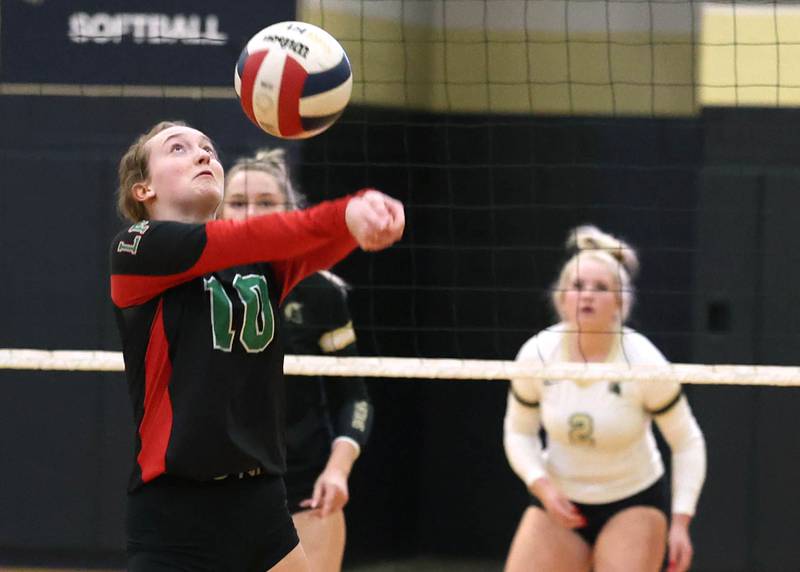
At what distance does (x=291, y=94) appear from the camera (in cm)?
305

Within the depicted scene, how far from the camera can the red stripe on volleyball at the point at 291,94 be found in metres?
3.05

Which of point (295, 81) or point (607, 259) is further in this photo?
point (607, 259)

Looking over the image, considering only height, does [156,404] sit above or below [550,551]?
above

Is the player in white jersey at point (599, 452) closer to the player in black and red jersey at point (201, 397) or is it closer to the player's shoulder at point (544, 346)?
the player's shoulder at point (544, 346)

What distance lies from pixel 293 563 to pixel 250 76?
103 centimetres

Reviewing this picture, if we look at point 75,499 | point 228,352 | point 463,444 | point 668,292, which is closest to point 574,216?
point 668,292

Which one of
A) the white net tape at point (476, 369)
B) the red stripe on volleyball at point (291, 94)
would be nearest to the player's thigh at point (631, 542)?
the white net tape at point (476, 369)

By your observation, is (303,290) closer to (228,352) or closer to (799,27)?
(228,352)

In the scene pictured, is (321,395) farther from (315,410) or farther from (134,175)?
(134,175)

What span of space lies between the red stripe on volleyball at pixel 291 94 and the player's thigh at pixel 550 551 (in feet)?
7.15

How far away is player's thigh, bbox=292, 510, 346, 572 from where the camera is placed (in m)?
4.54

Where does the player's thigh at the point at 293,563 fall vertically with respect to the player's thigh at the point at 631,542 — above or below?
above

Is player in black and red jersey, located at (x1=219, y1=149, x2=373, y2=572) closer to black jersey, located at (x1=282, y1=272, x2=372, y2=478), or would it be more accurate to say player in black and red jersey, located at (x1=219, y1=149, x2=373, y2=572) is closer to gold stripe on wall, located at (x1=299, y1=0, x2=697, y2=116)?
black jersey, located at (x1=282, y1=272, x2=372, y2=478)

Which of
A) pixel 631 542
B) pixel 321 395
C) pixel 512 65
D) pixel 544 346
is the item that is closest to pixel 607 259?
pixel 544 346
